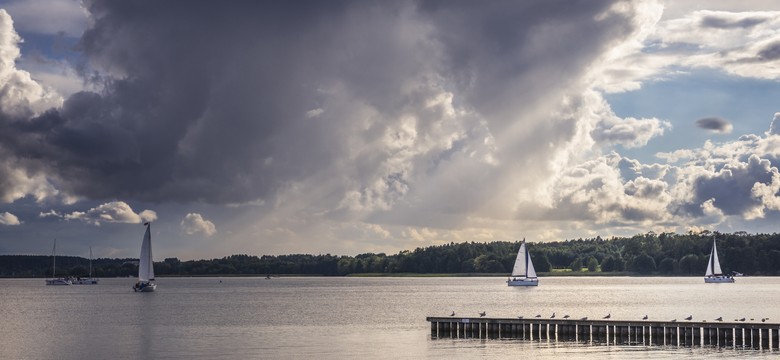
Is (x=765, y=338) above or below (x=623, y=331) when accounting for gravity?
below

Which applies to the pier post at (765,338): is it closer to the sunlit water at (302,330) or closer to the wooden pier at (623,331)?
the wooden pier at (623,331)

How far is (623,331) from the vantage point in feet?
280

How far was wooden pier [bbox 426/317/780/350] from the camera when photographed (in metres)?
80.7

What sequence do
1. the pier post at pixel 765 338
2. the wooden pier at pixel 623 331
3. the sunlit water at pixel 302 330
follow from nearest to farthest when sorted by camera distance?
the sunlit water at pixel 302 330 < the pier post at pixel 765 338 < the wooden pier at pixel 623 331

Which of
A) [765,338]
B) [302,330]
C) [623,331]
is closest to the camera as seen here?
[765,338]

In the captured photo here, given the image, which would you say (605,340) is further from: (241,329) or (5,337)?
(5,337)

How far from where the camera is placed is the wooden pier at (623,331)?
80688 mm

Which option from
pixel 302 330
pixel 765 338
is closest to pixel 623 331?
pixel 765 338

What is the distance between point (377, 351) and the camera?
79.5 meters

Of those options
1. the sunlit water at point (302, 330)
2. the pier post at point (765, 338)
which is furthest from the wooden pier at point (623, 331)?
the sunlit water at point (302, 330)

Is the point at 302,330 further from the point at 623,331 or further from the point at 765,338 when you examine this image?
the point at 765,338

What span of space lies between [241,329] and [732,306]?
243ft

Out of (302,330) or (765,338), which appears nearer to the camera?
(765,338)

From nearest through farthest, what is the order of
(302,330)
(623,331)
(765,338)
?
(765,338) < (623,331) < (302,330)
